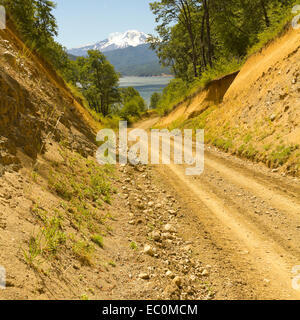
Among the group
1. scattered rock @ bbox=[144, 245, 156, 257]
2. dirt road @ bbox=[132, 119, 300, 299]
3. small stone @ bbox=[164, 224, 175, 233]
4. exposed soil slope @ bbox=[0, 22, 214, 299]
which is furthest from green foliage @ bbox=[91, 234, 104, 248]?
dirt road @ bbox=[132, 119, 300, 299]

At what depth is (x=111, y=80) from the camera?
152 feet

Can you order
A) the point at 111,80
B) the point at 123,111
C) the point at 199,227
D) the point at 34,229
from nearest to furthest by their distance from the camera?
the point at 34,229, the point at 199,227, the point at 111,80, the point at 123,111

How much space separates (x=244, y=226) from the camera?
6602 millimetres

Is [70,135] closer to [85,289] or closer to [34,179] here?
[34,179]

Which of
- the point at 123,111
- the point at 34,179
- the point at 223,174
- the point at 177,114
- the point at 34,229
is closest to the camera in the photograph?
the point at 34,229

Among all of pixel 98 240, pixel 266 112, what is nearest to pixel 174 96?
pixel 266 112

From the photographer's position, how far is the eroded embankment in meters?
11.0

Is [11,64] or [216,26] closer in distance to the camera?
[11,64]

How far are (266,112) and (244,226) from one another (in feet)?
30.1

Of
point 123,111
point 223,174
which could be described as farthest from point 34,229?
point 123,111

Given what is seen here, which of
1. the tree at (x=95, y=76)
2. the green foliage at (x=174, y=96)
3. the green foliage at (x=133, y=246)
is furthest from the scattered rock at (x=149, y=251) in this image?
the tree at (x=95, y=76)

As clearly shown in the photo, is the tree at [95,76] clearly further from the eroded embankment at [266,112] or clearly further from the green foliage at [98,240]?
the green foliage at [98,240]

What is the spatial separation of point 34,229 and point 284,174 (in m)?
9.27

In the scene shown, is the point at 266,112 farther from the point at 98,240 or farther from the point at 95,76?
the point at 95,76
